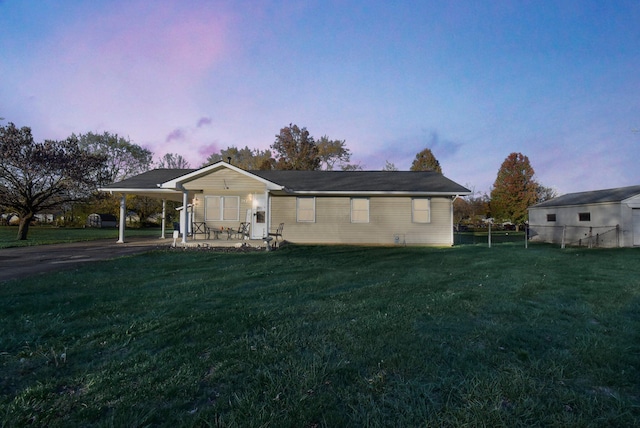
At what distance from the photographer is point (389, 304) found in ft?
15.8

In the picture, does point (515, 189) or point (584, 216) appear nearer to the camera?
point (584, 216)

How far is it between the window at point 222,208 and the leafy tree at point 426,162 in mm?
23587

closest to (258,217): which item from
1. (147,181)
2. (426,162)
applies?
(147,181)

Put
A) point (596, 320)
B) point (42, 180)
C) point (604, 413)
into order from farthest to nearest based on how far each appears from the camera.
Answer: point (42, 180), point (596, 320), point (604, 413)

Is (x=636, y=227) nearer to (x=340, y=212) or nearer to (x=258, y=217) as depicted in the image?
(x=340, y=212)

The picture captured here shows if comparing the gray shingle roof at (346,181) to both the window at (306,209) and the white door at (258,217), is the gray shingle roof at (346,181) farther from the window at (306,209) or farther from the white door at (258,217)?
the white door at (258,217)

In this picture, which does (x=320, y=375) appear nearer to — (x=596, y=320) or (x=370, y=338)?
(x=370, y=338)

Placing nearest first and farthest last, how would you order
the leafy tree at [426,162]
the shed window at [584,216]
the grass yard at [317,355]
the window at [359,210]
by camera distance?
1. the grass yard at [317,355]
2. the window at [359,210]
3. the shed window at [584,216]
4. the leafy tree at [426,162]

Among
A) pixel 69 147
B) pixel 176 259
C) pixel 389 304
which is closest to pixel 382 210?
pixel 176 259

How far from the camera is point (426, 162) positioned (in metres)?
33.5

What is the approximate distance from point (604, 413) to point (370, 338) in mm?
1916

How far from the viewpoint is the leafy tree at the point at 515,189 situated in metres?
35.4

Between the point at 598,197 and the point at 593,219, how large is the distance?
160 cm

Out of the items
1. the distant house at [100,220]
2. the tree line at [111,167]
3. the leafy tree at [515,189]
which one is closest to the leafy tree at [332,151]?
the tree line at [111,167]
